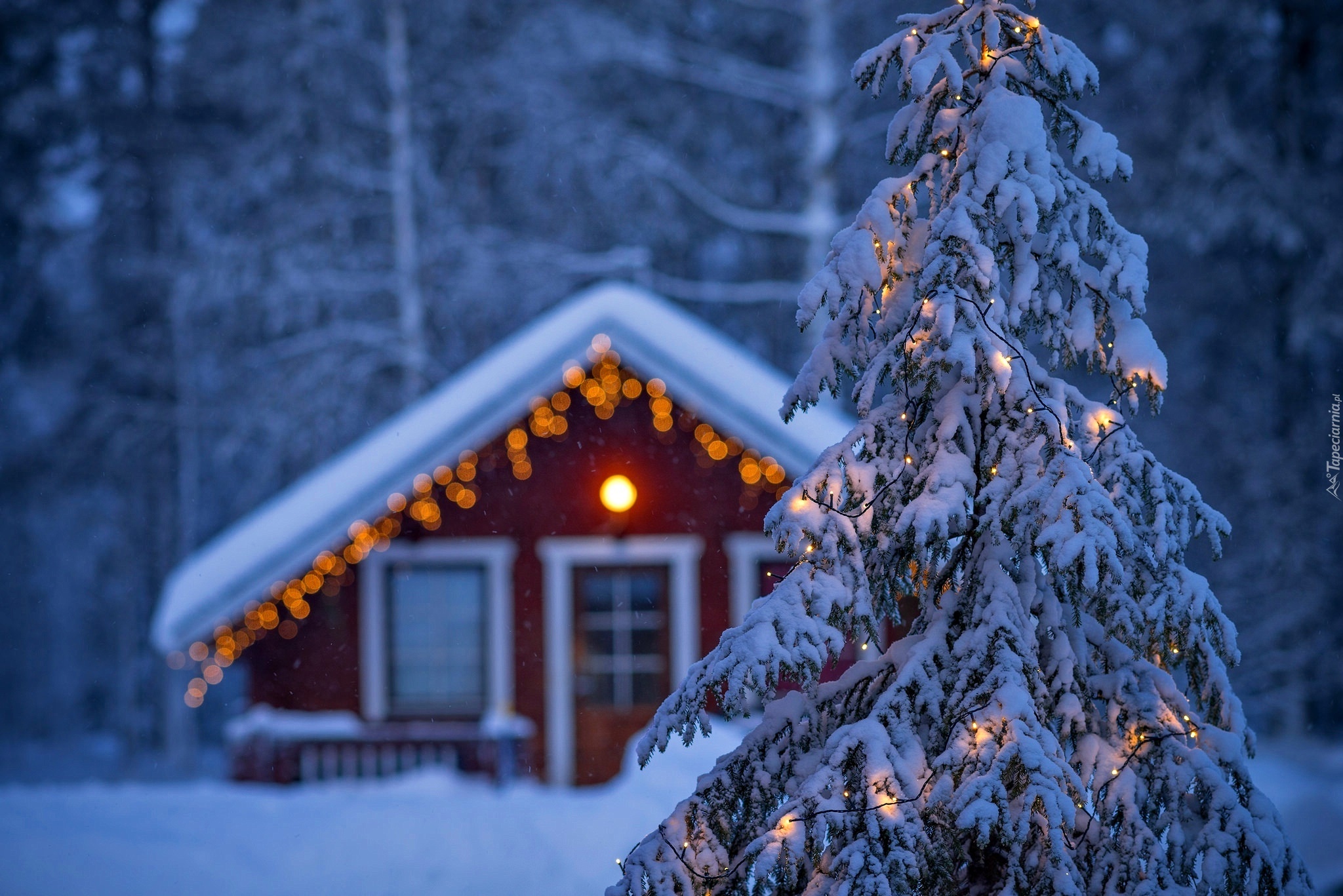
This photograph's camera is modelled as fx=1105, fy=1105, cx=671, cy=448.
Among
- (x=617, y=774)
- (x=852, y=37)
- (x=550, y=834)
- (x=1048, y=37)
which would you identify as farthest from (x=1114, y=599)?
(x=852, y=37)

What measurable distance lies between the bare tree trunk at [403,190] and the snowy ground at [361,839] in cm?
707

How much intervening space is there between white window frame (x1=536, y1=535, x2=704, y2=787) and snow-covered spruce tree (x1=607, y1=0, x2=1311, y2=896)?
6.48 m

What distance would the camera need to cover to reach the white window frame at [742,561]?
10.1 meters

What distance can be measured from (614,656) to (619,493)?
1618 millimetres

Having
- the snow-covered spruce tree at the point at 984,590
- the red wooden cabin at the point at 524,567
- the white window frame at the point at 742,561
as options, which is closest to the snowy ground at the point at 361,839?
the red wooden cabin at the point at 524,567

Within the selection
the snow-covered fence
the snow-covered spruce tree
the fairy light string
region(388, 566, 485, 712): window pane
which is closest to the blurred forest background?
region(388, 566, 485, 712): window pane

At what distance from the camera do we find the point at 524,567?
33.7ft

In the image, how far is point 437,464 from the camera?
31.4 ft

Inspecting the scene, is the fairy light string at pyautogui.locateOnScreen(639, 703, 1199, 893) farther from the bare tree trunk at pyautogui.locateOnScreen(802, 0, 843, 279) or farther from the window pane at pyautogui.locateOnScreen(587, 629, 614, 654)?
the bare tree trunk at pyautogui.locateOnScreen(802, 0, 843, 279)

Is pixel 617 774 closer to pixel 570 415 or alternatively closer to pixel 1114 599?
pixel 570 415

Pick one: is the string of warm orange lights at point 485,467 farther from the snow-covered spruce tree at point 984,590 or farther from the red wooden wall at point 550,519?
the snow-covered spruce tree at point 984,590

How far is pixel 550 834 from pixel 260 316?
1115 cm

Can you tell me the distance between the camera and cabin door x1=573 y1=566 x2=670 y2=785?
406 inches

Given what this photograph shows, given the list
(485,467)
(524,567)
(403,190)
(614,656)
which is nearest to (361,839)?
(524,567)
